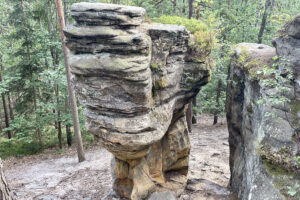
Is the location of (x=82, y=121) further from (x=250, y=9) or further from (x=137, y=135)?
(x=250, y=9)

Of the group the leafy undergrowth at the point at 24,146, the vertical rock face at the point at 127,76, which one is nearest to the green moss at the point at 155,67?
the vertical rock face at the point at 127,76

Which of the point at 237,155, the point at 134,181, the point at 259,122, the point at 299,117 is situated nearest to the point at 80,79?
the point at 134,181

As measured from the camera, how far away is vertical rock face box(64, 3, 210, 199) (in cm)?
655

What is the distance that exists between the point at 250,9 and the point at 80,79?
15.4 meters

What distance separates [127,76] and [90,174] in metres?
8.58

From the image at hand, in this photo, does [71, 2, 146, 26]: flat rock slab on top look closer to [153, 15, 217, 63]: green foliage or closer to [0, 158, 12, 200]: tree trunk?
[153, 15, 217, 63]: green foliage

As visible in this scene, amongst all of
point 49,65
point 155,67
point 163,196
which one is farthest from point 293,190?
point 49,65

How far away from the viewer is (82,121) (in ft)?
54.2

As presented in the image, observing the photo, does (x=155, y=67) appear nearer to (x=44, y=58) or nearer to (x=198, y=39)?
(x=198, y=39)

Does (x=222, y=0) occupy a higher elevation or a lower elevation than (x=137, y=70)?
higher

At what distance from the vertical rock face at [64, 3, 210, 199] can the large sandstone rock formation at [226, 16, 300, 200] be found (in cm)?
280

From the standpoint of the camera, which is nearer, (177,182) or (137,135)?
(137,135)

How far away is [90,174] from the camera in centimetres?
1303

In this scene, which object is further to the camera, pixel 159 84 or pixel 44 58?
pixel 44 58
